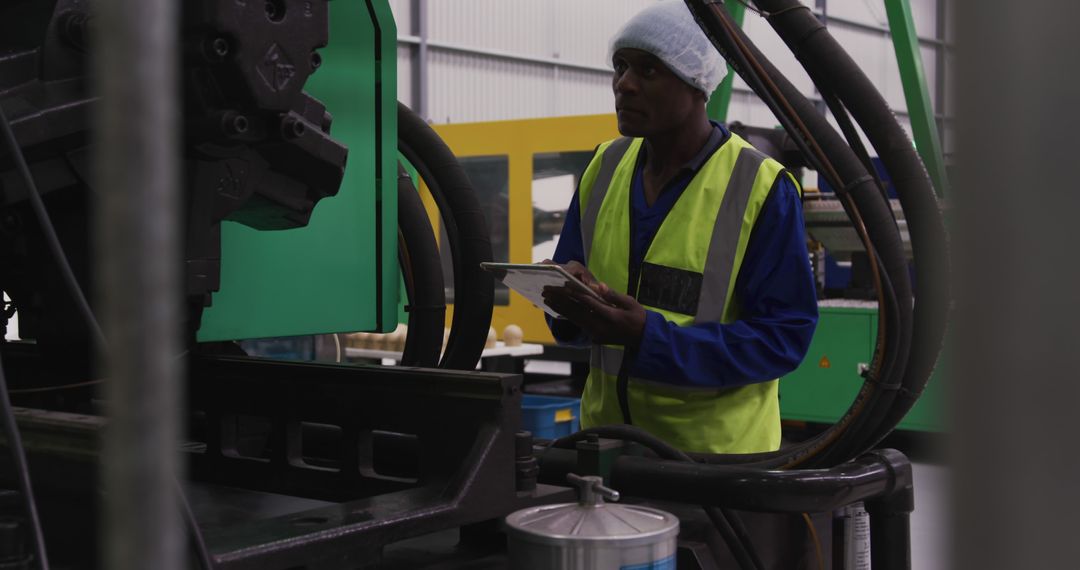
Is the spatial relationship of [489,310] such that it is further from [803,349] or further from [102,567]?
[102,567]

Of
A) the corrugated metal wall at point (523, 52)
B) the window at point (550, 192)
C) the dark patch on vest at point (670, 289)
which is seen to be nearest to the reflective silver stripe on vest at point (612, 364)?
the dark patch on vest at point (670, 289)

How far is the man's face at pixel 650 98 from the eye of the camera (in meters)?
1.93

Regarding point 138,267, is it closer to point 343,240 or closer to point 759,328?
point 343,240

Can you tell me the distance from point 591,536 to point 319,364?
0.57 m

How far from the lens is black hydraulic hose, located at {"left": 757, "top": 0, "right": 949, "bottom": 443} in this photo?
1.50 m

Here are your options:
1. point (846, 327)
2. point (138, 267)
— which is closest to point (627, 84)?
point (138, 267)

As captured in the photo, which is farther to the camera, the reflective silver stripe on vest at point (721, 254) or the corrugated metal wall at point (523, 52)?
the corrugated metal wall at point (523, 52)

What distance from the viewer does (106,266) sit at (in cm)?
38

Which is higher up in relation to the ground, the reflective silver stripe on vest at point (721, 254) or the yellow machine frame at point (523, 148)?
the yellow machine frame at point (523, 148)

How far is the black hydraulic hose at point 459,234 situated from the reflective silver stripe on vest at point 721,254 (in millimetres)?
389

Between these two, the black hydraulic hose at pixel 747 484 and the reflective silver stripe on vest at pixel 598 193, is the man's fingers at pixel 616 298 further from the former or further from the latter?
the black hydraulic hose at pixel 747 484

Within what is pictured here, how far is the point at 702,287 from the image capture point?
1.86 metres

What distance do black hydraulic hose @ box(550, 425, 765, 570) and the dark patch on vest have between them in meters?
0.53

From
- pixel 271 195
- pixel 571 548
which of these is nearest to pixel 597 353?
pixel 271 195
